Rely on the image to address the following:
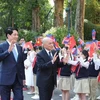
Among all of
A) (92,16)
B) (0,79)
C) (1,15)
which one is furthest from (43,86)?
(1,15)

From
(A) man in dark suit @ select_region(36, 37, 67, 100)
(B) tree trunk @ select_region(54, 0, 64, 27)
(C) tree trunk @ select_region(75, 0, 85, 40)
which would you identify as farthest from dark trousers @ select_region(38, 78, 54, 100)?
(B) tree trunk @ select_region(54, 0, 64, 27)

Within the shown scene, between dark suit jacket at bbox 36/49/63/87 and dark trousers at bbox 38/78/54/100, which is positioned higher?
dark suit jacket at bbox 36/49/63/87

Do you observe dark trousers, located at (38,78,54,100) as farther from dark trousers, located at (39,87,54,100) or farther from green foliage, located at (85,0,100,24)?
green foliage, located at (85,0,100,24)

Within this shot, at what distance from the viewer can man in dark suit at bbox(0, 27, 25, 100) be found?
5.84 metres

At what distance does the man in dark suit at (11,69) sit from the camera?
5.84 meters

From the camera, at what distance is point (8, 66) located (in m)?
5.86

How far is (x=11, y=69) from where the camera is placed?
5.85 m

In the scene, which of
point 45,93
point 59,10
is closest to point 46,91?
point 45,93

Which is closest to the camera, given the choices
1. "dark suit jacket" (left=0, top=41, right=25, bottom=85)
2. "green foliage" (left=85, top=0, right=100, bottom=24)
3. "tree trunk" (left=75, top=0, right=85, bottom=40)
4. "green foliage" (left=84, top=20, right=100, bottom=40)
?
"dark suit jacket" (left=0, top=41, right=25, bottom=85)

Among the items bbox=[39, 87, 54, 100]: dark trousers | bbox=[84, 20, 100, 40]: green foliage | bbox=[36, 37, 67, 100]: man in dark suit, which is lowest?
bbox=[84, 20, 100, 40]: green foliage

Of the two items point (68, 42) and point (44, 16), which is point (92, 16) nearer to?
point (44, 16)

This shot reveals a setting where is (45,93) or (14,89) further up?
(14,89)

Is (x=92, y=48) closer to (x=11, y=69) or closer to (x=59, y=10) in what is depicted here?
(x=11, y=69)

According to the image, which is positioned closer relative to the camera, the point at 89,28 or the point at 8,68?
the point at 8,68
